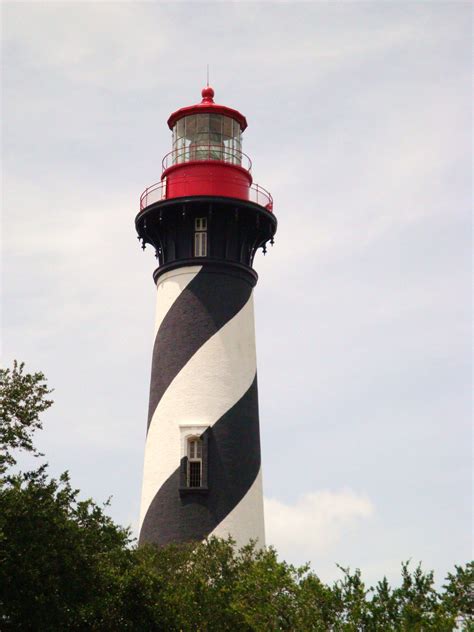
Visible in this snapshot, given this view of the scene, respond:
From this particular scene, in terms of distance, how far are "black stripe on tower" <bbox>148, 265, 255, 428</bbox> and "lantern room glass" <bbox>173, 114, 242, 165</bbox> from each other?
14.1 ft

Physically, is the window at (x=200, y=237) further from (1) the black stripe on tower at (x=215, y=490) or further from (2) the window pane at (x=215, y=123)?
(1) the black stripe on tower at (x=215, y=490)

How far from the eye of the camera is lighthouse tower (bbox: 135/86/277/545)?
105 feet

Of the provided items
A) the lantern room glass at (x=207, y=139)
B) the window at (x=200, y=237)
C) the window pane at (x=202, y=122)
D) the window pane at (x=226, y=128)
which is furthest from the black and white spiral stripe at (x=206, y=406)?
the window pane at (x=202, y=122)

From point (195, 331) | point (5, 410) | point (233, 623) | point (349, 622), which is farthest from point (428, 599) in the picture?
point (195, 331)

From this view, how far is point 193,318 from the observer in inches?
1319

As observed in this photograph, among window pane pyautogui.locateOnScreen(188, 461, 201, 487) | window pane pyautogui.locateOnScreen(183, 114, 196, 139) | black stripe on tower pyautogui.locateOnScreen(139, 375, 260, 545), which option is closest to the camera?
black stripe on tower pyautogui.locateOnScreen(139, 375, 260, 545)

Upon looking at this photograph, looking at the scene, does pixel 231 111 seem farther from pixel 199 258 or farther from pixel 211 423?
pixel 211 423

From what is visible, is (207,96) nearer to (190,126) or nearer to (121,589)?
(190,126)

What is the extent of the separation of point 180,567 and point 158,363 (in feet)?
27.6

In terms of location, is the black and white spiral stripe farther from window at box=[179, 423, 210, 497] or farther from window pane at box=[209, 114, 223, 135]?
window pane at box=[209, 114, 223, 135]

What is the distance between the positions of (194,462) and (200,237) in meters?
7.39

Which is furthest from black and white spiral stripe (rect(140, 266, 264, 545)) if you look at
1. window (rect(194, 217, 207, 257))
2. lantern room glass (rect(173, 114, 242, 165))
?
lantern room glass (rect(173, 114, 242, 165))

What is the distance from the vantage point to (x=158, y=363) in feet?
112

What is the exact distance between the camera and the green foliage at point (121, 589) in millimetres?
20500
